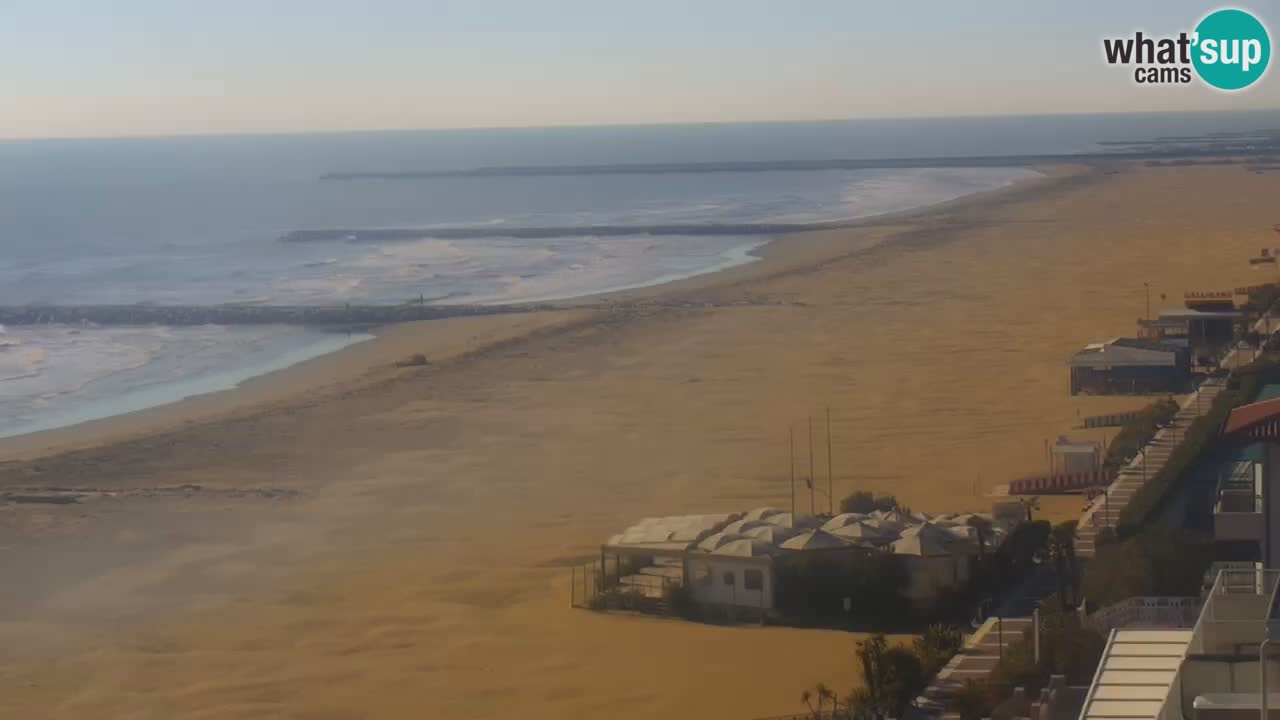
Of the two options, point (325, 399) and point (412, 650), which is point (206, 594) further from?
point (325, 399)

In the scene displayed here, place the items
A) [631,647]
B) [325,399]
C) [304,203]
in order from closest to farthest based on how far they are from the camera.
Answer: [631,647], [325,399], [304,203]

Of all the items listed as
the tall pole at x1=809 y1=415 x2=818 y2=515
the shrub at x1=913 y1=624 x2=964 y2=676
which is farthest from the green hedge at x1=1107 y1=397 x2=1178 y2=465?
the shrub at x1=913 y1=624 x2=964 y2=676

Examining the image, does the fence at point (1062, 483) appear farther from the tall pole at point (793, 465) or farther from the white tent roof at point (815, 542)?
the white tent roof at point (815, 542)

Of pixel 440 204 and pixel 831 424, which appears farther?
pixel 440 204

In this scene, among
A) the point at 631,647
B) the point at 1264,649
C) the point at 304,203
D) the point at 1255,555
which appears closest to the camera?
the point at 1264,649

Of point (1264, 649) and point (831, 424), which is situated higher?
point (1264, 649)

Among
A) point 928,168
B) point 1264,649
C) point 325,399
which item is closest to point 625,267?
point 325,399

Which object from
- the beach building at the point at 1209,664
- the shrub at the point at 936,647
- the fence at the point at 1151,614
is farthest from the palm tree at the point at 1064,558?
the beach building at the point at 1209,664
